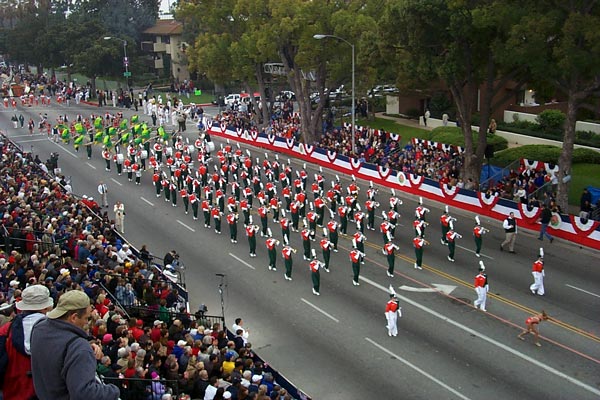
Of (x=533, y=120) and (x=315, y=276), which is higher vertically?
(x=533, y=120)

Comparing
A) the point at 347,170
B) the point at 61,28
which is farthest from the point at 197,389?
the point at 61,28

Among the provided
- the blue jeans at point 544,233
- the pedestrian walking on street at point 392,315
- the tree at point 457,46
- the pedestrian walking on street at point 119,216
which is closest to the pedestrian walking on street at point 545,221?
the blue jeans at point 544,233

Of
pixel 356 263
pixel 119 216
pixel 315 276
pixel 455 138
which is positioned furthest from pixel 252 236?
pixel 455 138

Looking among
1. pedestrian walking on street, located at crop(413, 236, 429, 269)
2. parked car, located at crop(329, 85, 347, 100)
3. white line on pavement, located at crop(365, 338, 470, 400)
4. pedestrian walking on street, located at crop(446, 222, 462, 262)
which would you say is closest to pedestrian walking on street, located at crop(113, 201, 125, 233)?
pedestrian walking on street, located at crop(413, 236, 429, 269)

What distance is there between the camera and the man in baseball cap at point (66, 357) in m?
4.60

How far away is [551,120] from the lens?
39.6 m

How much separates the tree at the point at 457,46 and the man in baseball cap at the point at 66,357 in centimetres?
2301

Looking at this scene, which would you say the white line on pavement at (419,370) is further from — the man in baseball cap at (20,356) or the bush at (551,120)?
the bush at (551,120)

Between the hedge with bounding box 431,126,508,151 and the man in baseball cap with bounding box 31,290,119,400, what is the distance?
3500cm

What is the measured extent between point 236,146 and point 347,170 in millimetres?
10639

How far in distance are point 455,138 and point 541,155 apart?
6709 mm

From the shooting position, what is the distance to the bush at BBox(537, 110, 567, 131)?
3949 cm

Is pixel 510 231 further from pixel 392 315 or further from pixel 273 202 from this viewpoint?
pixel 273 202

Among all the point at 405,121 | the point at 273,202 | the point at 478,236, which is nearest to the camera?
the point at 478,236
